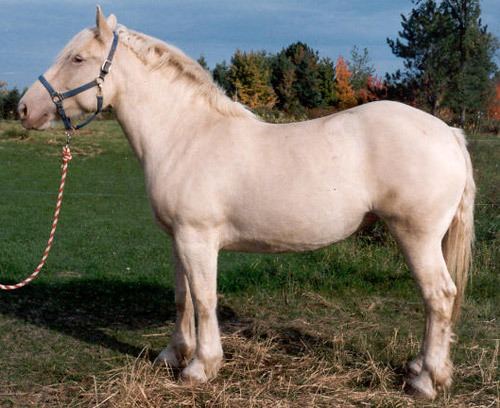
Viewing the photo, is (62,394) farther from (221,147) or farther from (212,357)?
(221,147)

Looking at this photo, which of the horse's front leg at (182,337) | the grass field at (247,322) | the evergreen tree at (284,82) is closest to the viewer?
the grass field at (247,322)

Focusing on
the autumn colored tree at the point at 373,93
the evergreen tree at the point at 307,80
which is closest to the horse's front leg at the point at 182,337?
the autumn colored tree at the point at 373,93

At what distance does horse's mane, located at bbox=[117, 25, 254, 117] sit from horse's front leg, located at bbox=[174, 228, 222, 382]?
0.85 metres

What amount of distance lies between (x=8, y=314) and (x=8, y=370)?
1279mm

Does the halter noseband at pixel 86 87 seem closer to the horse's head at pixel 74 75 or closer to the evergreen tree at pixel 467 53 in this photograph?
the horse's head at pixel 74 75

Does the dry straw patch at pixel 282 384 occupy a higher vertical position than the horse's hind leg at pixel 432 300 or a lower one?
lower

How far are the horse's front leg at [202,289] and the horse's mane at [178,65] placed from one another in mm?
852

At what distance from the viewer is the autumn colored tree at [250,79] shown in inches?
1204

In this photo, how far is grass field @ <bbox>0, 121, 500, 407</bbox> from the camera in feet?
12.7

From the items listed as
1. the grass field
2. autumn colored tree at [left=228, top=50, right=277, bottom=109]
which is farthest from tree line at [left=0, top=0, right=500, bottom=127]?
the grass field

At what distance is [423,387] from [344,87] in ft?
115

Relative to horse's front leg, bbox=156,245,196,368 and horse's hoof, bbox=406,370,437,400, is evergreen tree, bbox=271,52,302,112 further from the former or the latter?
horse's hoof, bbox=406,370,437,400

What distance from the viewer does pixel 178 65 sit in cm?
402

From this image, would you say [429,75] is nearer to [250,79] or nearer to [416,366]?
[250,79]
